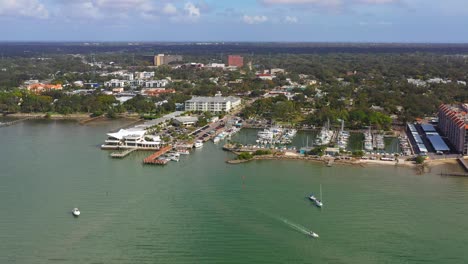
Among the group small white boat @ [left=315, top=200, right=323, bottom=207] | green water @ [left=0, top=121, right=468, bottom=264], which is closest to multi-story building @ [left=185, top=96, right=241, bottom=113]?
green water @ [left=0, top=121, right=468, bottom=264]

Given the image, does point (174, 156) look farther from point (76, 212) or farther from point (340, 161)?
point (76, 212)

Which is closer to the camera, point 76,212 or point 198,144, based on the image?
point 76,212

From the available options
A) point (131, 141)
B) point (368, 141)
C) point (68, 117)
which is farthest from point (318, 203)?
point (68, 117)

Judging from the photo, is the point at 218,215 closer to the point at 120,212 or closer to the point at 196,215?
the point at 196,215

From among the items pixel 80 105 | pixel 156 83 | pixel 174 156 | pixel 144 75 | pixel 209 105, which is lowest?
pixel 174 156

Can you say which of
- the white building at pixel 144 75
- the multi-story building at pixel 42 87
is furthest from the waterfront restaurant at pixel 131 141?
the white building at pixel 144 75

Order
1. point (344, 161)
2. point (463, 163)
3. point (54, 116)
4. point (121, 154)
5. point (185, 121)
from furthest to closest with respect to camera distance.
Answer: point (54, 116) → point (185, 121) → point (121, 154) → point (344, 161) → point (463, 163)

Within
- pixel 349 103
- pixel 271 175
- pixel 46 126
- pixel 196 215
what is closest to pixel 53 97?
pixel 46 126
